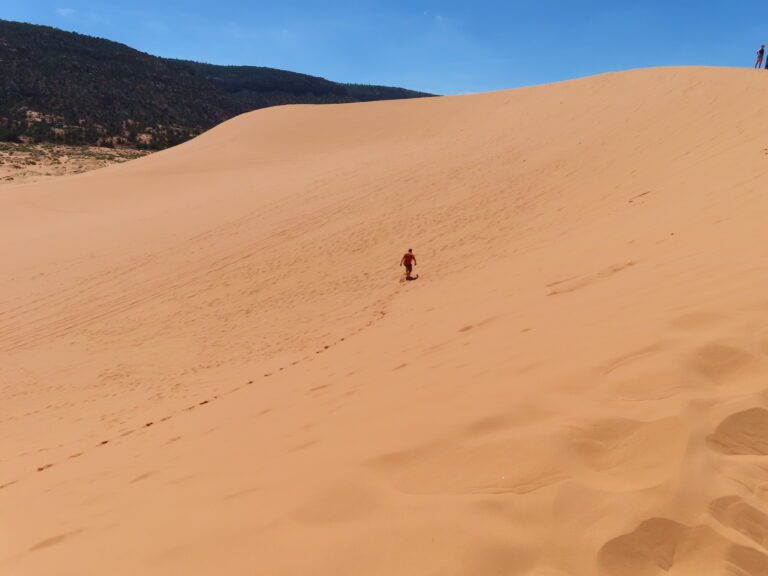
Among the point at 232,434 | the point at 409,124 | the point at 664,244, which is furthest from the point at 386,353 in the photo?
the point at 409,124

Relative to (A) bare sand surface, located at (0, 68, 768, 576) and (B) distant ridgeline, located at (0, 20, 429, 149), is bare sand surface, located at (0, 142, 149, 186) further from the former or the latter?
(A) bare sand surface, located at (0, 68, 768, 576)

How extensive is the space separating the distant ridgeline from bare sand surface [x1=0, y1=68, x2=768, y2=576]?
35.1 m

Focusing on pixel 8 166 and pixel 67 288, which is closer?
pixel 67 288

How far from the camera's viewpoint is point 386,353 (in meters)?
4.84

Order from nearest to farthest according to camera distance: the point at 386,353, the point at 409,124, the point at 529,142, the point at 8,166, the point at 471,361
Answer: the point at 471,361 → the point at 386,353 → the point at 529,142 → the point at 409,124 → the point at 8,166

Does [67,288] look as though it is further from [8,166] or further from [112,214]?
[8,166]

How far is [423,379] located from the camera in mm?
3432

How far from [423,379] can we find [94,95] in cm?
5885

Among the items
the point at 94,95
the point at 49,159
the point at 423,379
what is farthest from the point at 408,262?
the point at 94,95

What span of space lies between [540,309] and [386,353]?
1355mm

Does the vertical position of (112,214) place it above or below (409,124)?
below

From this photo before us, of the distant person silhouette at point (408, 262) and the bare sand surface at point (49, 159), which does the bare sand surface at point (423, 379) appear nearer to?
the distant person silhouette at point (408, 262)

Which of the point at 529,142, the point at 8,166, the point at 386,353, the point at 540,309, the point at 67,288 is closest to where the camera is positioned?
the point at 540,309

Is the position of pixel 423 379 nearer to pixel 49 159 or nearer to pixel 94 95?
pixel 49 159
